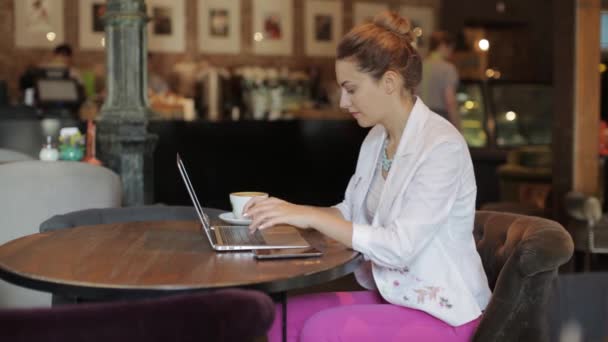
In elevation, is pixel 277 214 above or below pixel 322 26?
below

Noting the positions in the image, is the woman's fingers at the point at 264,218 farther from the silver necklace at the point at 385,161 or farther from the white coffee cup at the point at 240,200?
the silver necklace at the point at 385,161

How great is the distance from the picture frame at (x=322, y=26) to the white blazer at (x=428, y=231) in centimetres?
893

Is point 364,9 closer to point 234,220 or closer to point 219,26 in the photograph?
point 219,26

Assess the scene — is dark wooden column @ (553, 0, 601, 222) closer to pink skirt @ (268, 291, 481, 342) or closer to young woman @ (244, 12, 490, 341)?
young woman @ (244, 12, 490, 341)

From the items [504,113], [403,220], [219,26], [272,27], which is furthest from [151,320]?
[272,27]

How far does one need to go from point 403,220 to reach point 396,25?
21.3 inches

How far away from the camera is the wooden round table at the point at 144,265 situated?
1.64 metres

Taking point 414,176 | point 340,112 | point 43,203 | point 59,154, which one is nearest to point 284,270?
point 414,176

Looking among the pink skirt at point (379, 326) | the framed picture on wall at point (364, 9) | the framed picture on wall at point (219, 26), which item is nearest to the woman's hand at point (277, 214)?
the pink skirt at point (379, 326)

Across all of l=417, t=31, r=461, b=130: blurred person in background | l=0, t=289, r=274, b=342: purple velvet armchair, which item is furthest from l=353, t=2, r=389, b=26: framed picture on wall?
l=0, t=289, r=274, b=342: purple velvet armchair

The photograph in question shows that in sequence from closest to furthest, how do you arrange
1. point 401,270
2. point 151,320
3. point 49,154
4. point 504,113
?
point 151,320 < point 401,270 < point 49,154 < point 504,113

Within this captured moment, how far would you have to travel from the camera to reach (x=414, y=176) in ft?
6.88

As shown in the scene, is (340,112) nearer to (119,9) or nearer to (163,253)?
(119,9)

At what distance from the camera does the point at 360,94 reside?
2.21 m
